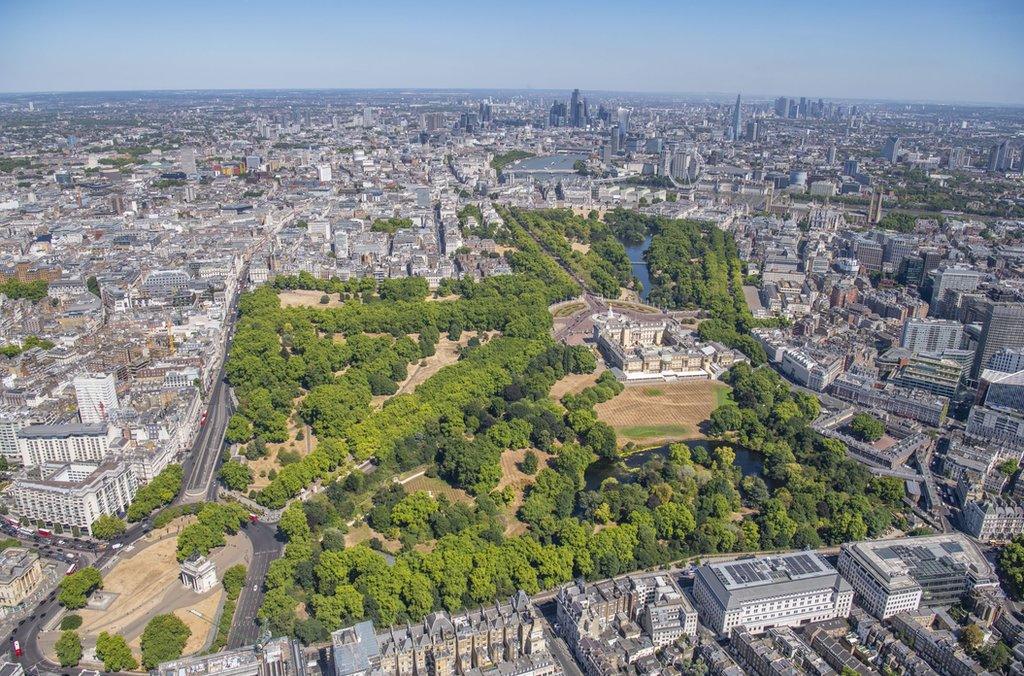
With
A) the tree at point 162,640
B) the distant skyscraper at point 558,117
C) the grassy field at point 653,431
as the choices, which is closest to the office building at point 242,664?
the tree at point 162,640

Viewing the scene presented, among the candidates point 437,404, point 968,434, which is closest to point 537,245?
point 437,404

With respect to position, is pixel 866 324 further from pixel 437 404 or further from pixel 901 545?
pixel 437 404

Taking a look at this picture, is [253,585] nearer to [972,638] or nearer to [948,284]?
[972,638]

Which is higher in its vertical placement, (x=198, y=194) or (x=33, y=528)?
(x=198, y=194)

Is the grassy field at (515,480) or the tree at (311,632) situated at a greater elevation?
the tree at (311,632)

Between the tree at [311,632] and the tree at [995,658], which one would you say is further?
the tree at [311,632]

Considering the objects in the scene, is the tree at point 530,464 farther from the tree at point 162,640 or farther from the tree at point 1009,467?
the tree at point 1009,467
